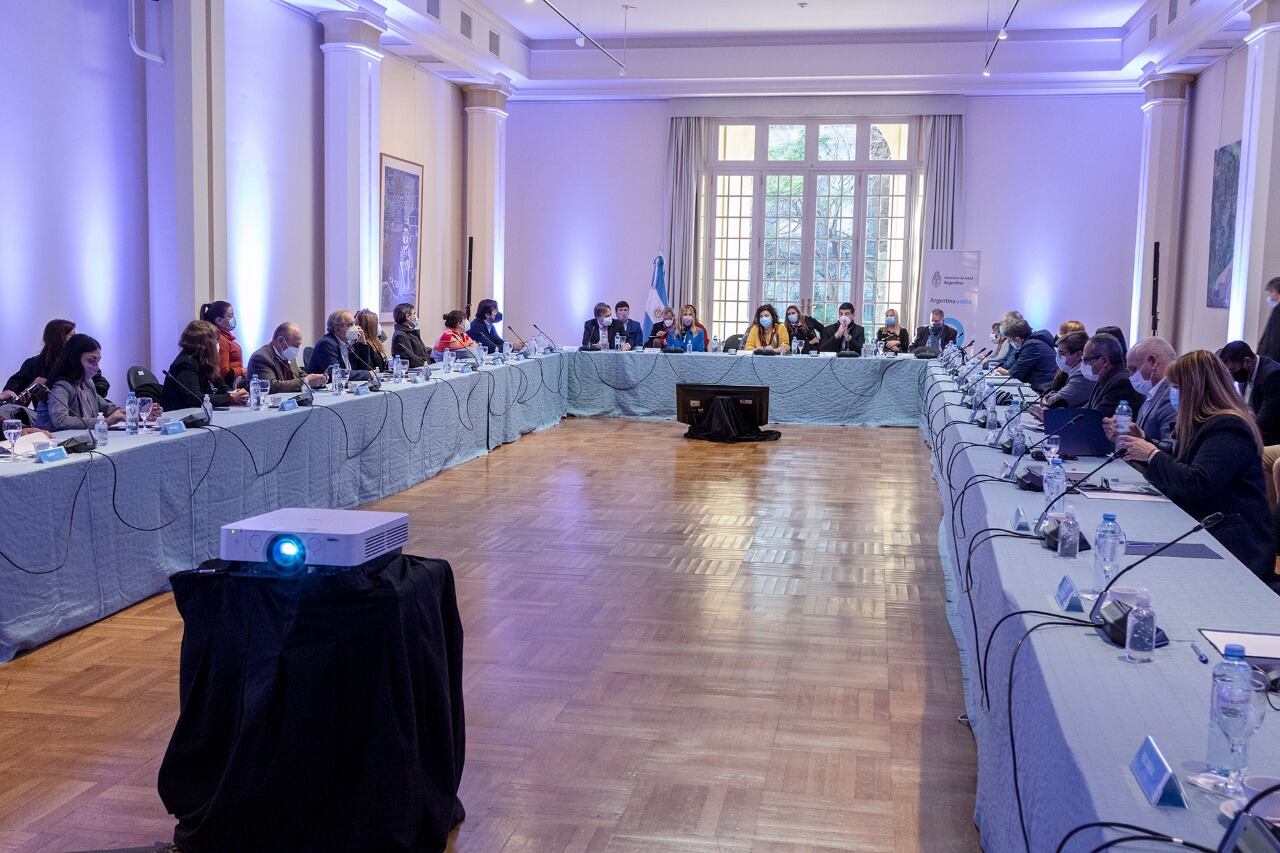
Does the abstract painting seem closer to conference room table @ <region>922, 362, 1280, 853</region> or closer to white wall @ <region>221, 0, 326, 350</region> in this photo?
conference room table @ <region>922, 362, 1280, 853</region>

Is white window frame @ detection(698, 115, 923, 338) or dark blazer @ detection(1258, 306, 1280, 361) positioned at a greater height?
white window frame @ detection(698, 115, 923, 338)

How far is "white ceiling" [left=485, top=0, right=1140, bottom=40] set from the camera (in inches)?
438

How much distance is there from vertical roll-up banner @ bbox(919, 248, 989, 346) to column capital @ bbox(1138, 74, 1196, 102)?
2.49m

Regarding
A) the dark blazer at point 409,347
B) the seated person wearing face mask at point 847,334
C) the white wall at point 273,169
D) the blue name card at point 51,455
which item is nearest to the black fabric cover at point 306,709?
the blue name card at point 51,455

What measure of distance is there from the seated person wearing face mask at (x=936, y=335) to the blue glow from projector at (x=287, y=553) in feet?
30.8

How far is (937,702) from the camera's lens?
3666 millimetres

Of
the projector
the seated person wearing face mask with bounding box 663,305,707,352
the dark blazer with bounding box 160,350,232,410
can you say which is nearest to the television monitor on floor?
the seated person wearing face mask with bounding box 663,305,707,352

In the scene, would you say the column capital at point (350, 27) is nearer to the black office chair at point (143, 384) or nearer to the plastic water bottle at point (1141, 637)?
the black office chair at point (143, 384)

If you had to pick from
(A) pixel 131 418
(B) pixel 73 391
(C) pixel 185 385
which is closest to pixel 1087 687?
(A) pixel 131 418

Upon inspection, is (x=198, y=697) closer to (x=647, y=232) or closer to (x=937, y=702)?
(x=937, y=702)

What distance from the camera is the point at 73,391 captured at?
527cm

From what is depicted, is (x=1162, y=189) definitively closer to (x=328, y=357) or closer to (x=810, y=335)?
(x=810, y=335)

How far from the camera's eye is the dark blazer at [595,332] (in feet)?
38.1

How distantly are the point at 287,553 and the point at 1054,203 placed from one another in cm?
1253
